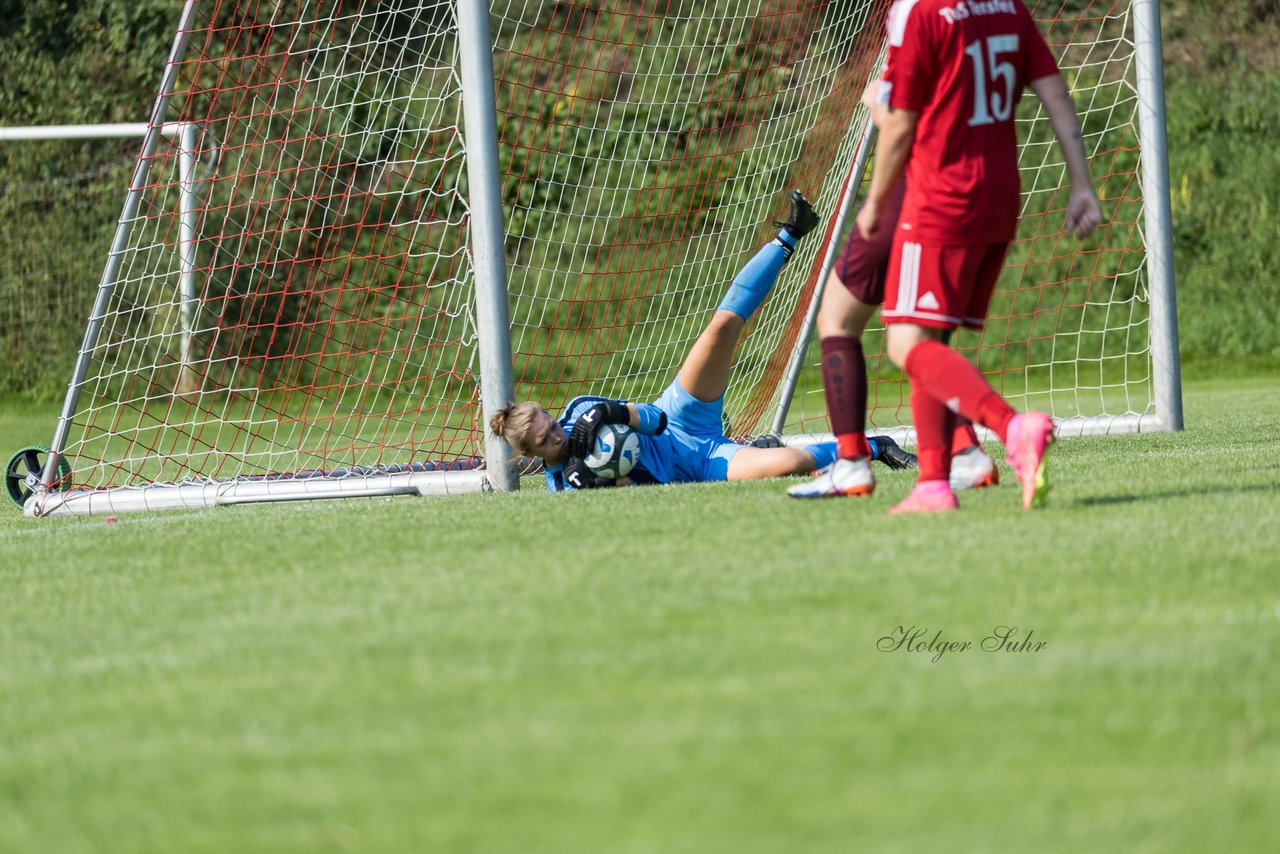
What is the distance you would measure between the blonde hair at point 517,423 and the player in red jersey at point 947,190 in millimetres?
1771

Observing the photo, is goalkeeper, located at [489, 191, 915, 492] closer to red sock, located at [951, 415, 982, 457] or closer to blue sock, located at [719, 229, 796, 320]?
blue sock, located at [719, 229, 796, 320]

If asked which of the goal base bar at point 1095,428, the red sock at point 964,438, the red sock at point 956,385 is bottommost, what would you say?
the goal base bar at point 1095,428

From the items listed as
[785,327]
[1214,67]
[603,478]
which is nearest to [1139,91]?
→ [785,327]

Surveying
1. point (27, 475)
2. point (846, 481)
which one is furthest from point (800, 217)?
point (27, 475)

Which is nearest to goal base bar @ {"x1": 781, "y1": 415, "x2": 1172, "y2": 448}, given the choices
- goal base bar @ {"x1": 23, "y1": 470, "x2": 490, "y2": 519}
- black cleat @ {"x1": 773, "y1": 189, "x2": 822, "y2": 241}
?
black cleat @ {"x1": 773, "y1": 189, "x2": 822, "y2": 241}

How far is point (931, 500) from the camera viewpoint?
387 cm

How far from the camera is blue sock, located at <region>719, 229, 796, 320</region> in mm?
5816

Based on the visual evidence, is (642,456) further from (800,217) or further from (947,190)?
(947,190)

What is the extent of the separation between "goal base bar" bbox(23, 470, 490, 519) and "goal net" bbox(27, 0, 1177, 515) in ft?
0.05

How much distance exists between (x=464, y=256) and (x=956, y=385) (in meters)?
2.83

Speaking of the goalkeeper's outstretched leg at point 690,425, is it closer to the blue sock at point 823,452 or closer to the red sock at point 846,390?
Result: the blue sock at point 823,452

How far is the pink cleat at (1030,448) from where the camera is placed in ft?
11.8
